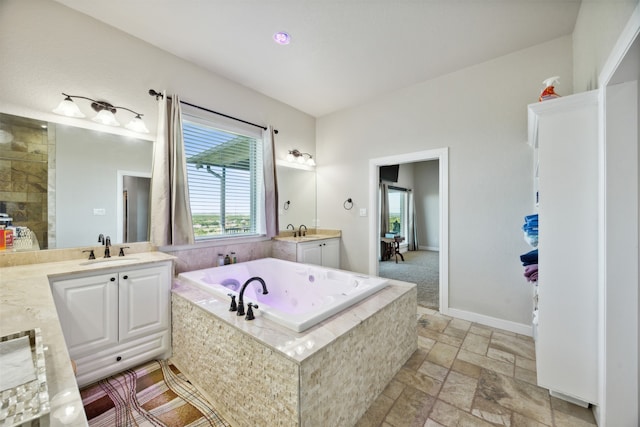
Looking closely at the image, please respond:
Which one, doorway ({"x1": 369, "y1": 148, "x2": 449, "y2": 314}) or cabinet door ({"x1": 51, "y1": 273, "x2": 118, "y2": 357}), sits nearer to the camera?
cabinet door ({"x1": 51, "y1": 273, "x2": 118, "y2": 357})

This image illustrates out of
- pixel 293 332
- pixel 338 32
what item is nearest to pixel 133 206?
pixel 293 332

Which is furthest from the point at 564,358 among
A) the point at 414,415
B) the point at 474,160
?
the point at 474,160

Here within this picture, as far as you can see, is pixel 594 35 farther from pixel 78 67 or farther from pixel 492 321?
pixel 78 67

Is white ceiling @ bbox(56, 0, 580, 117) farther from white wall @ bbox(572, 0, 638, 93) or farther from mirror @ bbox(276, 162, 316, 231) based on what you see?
mirror @ bbox(276, 162, 316, 231)

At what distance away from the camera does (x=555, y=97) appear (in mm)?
1667

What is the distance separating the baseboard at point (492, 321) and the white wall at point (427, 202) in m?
5.07

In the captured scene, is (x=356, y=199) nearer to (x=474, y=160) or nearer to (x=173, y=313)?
(x=474, y=160)

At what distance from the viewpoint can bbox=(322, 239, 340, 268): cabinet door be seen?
145 inches

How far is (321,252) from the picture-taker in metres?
3.64

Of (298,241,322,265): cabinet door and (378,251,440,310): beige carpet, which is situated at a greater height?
(298,241,322,265): cabinet door

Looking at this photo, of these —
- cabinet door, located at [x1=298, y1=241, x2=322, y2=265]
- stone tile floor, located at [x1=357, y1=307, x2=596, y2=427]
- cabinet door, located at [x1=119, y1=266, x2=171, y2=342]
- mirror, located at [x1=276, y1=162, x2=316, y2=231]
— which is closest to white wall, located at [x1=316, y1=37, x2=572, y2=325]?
stone tile floor, located at [x1=357, y1=307, x2=596, y2=427]

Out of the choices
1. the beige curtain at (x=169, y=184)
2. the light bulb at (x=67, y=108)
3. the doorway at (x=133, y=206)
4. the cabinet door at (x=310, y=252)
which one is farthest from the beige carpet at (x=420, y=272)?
the light bulb at (x=67, y=108)

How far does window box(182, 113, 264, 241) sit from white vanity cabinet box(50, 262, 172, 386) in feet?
2.90

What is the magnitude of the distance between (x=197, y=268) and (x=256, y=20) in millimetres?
2454
